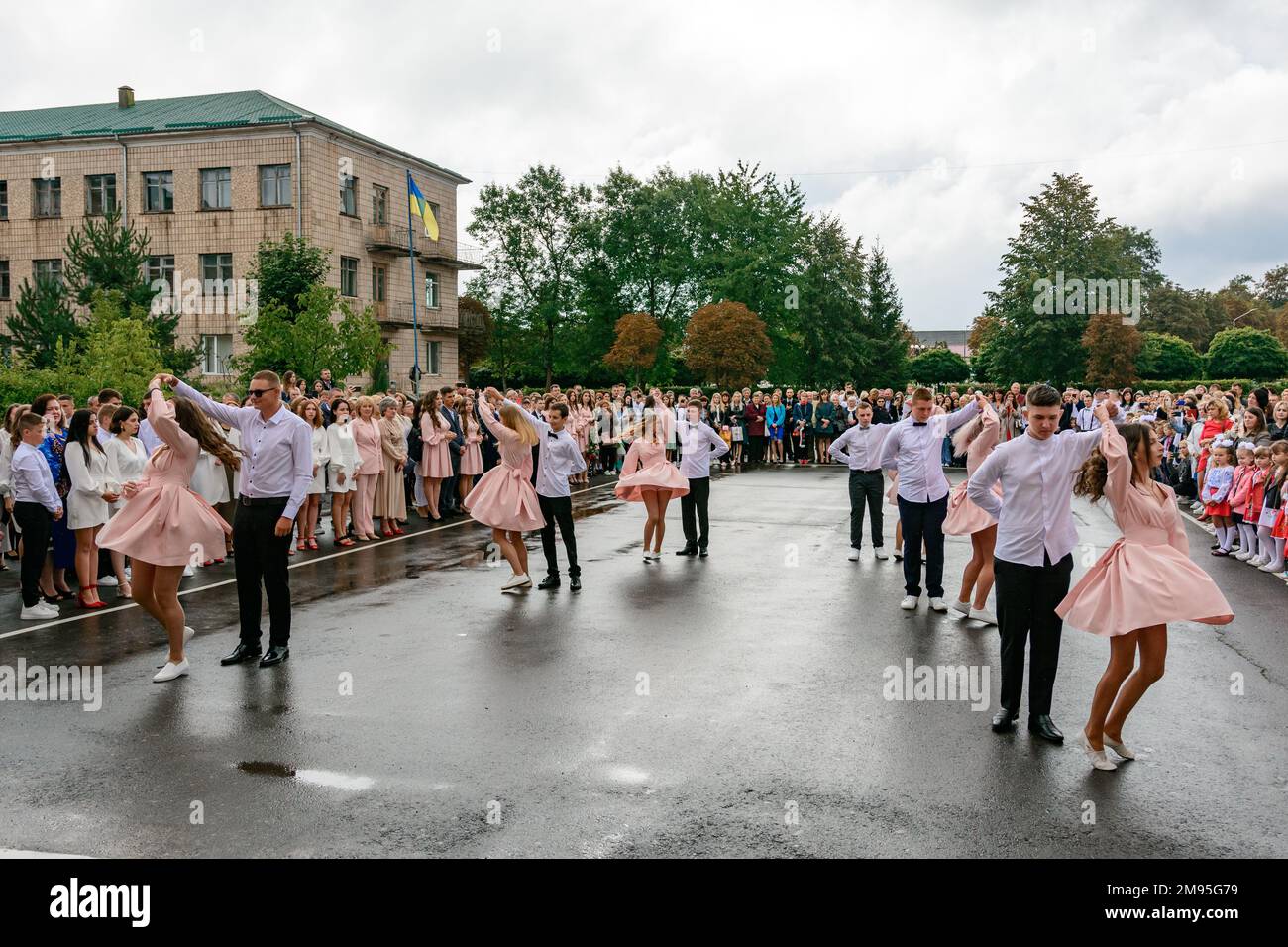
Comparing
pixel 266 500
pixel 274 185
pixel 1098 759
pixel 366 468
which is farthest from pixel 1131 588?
pixel 274 185

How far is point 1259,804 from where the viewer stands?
5418mm

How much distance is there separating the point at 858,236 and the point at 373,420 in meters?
53.5

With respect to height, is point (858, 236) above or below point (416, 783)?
above

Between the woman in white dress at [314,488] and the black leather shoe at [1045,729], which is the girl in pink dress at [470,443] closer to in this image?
the woman in white dress at [314,488]

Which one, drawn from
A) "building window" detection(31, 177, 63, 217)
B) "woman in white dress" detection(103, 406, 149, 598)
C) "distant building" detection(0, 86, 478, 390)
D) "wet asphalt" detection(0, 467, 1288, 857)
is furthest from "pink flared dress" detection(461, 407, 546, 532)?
"building window" detection(31, 177, 63, 217)

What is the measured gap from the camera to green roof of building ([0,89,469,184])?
45.3 meters

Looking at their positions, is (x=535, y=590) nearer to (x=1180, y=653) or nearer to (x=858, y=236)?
(x=1180, y=653)

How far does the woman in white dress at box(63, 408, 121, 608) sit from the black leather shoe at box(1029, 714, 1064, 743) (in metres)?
9.07

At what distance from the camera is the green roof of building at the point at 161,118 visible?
45259mm

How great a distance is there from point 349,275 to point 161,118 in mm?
11267

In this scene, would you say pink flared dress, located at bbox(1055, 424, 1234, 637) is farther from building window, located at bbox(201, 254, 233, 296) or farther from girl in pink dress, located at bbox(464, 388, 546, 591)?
building window, located at bbox(201, 254, 233, 296)

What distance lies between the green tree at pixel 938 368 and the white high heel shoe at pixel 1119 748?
211ft
